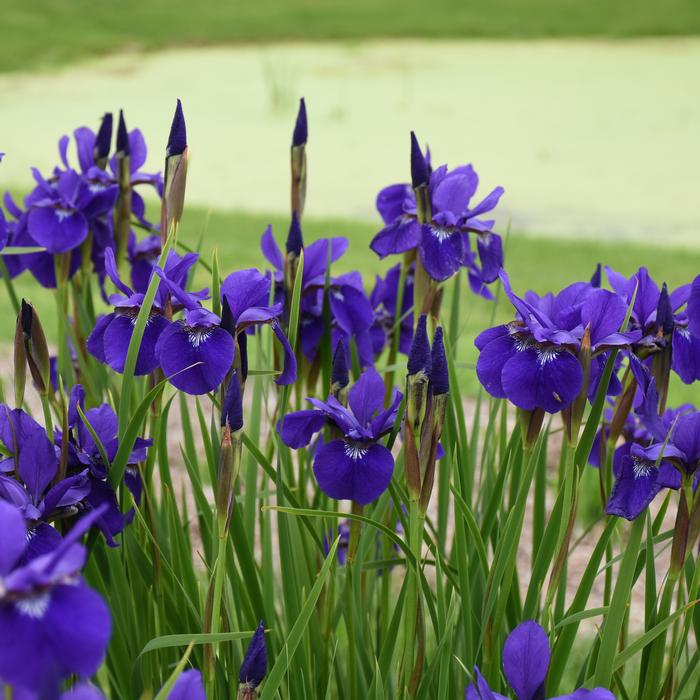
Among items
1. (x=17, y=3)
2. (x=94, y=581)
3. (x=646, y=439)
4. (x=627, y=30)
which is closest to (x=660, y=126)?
(x=627, y=30)

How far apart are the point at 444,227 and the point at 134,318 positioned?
421 mm

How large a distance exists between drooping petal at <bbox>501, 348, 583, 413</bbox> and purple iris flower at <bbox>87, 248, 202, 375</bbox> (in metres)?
0.34

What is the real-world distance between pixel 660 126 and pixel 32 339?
901 cm

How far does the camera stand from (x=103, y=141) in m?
1.51

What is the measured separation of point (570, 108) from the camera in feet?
32.1

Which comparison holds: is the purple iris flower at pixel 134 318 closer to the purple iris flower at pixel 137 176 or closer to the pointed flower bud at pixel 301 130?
the pointed flower bud at pixel 301 130

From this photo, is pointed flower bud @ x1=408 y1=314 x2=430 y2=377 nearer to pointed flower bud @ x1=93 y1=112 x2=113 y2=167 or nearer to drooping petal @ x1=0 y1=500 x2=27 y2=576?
drooping petal @ x1=0 y1=500 x2=27 y2=576

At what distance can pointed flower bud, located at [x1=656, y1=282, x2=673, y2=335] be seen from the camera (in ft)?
3.23

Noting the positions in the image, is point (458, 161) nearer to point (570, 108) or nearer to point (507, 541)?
point (570, 108)

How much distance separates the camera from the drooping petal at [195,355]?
2.99 ft

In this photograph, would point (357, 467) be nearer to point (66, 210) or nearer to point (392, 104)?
point (66, 210)

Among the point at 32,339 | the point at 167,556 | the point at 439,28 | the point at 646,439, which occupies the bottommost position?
the point at 167,556

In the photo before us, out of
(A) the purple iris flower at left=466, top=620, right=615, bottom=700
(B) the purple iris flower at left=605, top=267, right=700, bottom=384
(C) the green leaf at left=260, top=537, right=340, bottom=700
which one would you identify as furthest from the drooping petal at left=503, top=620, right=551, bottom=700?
(B) the purple iris flower at left=605, top=267, right=700, bottom=384

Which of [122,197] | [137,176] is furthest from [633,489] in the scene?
[137,176]
